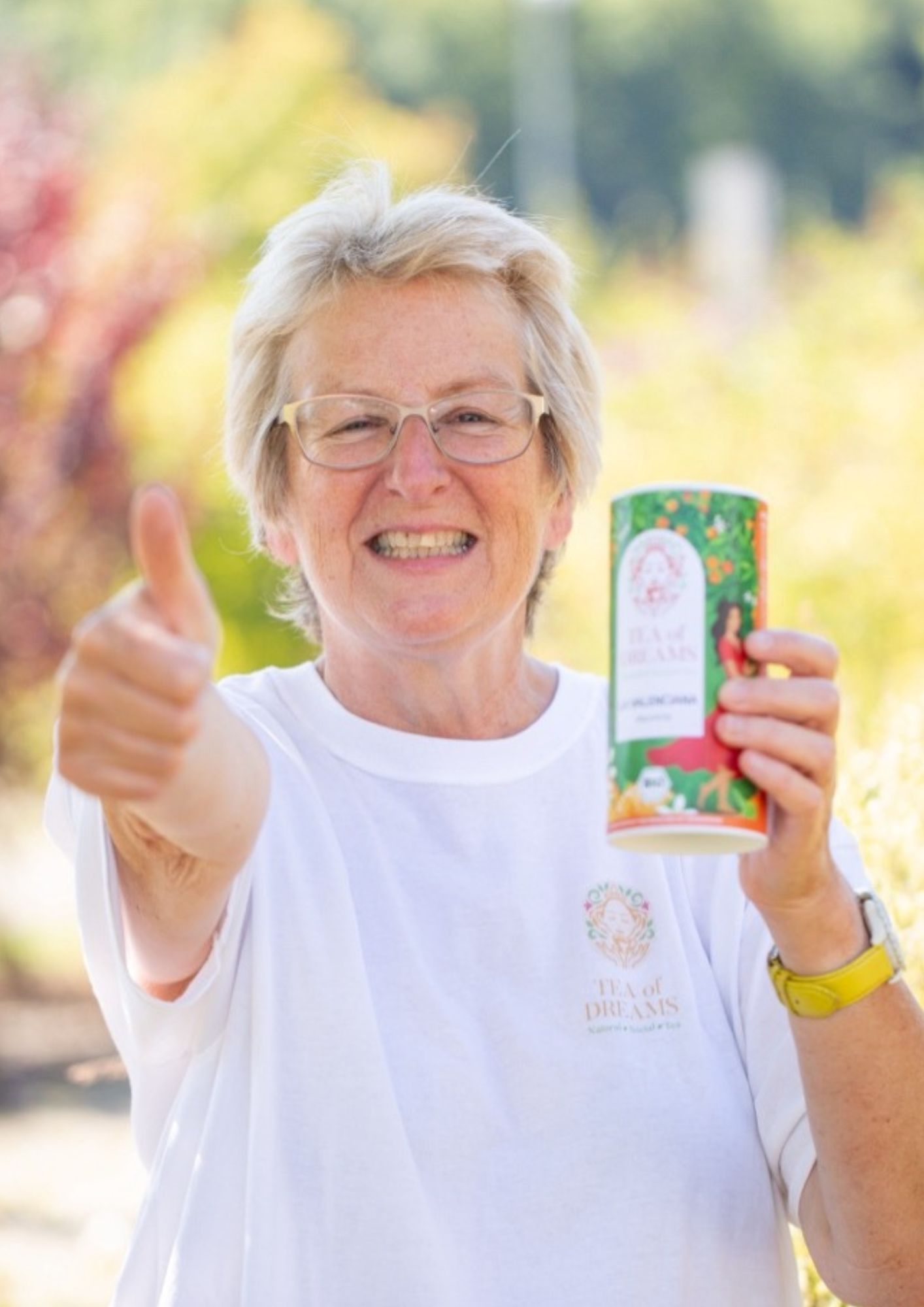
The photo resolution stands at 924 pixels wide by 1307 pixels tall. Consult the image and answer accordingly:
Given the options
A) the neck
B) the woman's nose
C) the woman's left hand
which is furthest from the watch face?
the woman's nose

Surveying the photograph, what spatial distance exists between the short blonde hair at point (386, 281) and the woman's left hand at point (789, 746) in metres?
0.91

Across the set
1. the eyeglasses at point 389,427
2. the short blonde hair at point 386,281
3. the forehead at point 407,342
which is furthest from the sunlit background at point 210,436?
the eyeglasses at point 389,427

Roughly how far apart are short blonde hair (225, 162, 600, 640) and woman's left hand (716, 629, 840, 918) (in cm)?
91

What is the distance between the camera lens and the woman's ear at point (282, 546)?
9.35 feet

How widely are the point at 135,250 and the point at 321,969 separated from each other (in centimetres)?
725

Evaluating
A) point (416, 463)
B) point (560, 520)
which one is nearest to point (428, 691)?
point (416, 463)

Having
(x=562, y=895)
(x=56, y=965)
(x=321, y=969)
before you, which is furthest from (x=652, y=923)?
(x=56, y=965)

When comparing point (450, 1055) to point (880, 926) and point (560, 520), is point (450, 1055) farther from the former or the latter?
point (560, 520)

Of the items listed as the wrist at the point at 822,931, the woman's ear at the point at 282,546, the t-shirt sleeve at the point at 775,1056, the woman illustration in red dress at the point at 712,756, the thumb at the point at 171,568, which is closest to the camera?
the thumb at the point at 171,568

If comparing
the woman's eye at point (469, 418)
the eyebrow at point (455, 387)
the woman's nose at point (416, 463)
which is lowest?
the woman's nose at point (416, 463)

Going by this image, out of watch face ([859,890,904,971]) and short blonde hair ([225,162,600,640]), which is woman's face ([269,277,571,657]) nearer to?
short blonde hair ([225,162,600,640])

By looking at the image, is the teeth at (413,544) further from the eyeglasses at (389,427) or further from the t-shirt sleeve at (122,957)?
the t-shirt sleeve at (122,957)

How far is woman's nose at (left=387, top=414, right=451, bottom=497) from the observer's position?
255cm

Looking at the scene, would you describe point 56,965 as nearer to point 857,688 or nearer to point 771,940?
point 857,688
